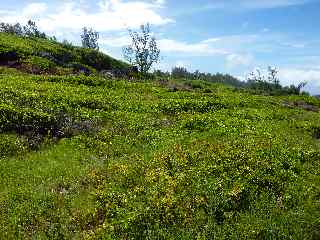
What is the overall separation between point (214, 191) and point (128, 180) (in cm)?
404

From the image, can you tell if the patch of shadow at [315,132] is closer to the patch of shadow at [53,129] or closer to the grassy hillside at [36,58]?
the patch of shadow at [53,129]

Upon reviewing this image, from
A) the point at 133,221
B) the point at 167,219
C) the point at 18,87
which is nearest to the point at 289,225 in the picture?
the point at 167,219

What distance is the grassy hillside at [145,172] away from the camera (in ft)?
68.3

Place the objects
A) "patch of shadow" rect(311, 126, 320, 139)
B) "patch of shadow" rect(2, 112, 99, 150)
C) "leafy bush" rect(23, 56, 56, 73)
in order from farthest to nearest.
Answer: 1. "leafy bush" rect(23, 56, 56, 73)
2. "patch of shadow" rect(311, 126, 320, 139)
3. "patch of shadow" rect(2, 112, 99, 150)

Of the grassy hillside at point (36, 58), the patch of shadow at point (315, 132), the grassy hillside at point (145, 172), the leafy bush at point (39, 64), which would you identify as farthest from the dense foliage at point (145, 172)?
the grassy hillside at point (36, 58)

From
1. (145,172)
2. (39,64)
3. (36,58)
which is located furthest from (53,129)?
(36,58)

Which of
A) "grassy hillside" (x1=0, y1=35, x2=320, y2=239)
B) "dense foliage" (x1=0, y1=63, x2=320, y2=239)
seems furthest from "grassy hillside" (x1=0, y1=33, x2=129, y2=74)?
"dense foliage" (x1=0, y1=63, x2=320, y2=239)

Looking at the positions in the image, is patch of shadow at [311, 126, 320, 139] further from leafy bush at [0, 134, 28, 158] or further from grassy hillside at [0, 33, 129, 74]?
grassy hillside at [0, 33, 129, 74]

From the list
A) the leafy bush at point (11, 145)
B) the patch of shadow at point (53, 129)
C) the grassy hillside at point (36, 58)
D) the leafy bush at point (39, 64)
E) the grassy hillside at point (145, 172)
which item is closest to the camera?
the grassy hillside at point (145, 172)

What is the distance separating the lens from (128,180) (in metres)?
24.8

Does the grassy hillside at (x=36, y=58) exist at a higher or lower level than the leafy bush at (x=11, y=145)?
higher

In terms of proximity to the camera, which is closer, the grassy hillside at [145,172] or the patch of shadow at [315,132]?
the grassy hillside at [145,172]

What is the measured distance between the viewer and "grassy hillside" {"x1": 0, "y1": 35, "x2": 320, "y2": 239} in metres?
20.8

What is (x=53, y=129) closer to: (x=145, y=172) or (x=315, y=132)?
(x=145, y=172)
